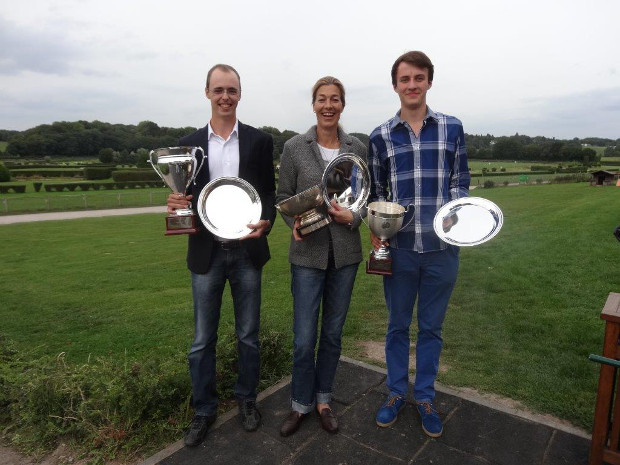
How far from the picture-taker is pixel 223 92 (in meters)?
2.93

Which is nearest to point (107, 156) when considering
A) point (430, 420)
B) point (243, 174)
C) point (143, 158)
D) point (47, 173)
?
point (47, 173)

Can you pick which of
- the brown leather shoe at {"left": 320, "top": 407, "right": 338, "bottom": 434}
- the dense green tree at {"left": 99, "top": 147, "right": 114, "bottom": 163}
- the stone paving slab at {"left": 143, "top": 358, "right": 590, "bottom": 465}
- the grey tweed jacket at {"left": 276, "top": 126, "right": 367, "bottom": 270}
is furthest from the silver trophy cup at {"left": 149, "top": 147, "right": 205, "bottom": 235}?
the dense green tree at {"left": 99, "top": 147, "right": 114, "bottom": 163}

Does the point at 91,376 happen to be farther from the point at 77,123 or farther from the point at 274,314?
the point at 77,123

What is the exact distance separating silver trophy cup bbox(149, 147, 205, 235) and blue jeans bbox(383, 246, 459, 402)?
1467 millimetres

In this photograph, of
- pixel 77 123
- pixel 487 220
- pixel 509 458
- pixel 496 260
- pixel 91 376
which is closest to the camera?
pixel 509 458

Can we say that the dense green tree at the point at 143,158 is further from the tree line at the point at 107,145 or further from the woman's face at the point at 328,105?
the tree line at the point at 107,145

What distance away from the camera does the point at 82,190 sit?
3981 centimetres

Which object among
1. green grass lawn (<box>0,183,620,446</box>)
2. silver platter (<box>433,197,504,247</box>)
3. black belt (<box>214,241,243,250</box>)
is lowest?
green grass lawn (<box>0,183,620,446</box>)

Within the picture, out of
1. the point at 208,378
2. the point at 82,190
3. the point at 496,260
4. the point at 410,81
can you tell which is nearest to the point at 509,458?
the point at 208,378

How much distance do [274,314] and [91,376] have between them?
294 cm

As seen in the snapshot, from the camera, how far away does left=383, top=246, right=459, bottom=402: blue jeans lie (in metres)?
3.13

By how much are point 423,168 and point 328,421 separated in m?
1.97

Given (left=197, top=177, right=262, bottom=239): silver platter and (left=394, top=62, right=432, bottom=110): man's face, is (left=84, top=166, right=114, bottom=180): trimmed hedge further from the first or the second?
(left=394, top=62, right=432, bottom=110): man's face

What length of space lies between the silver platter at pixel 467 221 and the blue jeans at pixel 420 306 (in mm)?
142
